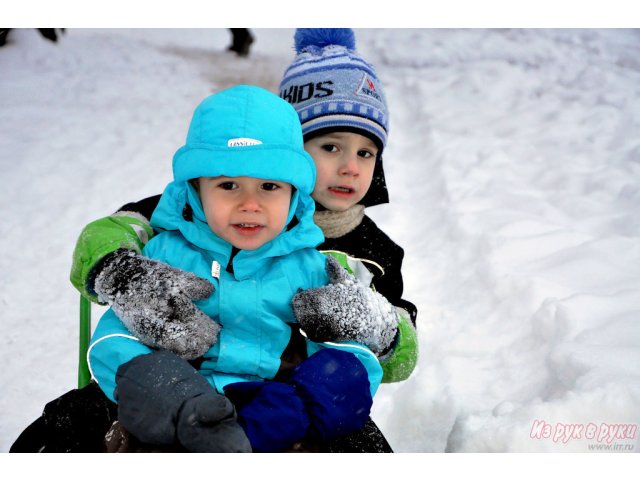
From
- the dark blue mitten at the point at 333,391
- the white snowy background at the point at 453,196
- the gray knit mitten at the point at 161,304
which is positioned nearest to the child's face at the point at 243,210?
the gray knit mitten at the point at 161,304

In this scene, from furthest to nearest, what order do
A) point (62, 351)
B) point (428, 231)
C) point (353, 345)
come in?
point (428, 231), point (62, 351), point (353, 345)

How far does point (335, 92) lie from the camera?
2328mm

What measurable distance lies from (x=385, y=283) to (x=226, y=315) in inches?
28.1

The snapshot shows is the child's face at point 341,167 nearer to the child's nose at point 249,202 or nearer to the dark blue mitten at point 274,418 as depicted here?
the child's nose at point 249,202

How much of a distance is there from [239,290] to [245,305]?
0.05m

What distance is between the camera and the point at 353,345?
1.74 m

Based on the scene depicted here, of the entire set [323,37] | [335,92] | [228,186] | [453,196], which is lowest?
[228,186]

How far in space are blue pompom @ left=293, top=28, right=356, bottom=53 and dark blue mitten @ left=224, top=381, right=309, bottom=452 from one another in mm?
1515

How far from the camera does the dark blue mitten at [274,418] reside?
4.86 ft

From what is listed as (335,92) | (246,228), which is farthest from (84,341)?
(335,92)

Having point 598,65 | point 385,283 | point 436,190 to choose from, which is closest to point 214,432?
point 385,283

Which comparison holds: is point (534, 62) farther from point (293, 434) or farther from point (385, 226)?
point (293, 434)

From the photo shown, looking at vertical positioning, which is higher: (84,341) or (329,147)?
(329,147)

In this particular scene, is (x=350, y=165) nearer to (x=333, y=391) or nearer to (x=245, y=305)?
(x=245, y=305)
